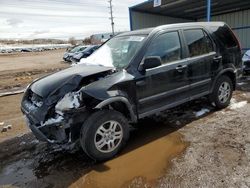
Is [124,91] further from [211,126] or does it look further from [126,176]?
[211,126]

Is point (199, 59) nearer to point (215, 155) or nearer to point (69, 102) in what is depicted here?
point (215, 155)

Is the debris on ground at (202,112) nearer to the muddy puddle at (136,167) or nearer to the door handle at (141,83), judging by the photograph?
the muddy puddle at (136,167)

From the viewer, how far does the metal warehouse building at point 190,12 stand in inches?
621

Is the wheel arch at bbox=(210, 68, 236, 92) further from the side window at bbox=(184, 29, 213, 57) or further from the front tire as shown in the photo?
the front tire

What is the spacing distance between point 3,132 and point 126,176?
10.7 feet

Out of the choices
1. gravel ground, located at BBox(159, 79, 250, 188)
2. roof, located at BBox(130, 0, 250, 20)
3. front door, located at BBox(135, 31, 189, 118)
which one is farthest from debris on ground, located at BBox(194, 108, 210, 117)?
roof, located at BBox(130, 0, 250, 20)

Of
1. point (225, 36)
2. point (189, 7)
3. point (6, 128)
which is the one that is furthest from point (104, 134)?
point (189, 7)

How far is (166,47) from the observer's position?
469 centimetres

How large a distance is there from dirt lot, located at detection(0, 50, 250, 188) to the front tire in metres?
0.17

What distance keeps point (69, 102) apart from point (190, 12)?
55.6 ft

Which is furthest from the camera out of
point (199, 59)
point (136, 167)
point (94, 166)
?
point (199, 59)

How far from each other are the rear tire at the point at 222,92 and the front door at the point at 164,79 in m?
0.91

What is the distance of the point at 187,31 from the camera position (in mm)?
5070

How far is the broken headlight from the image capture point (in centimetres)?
358
